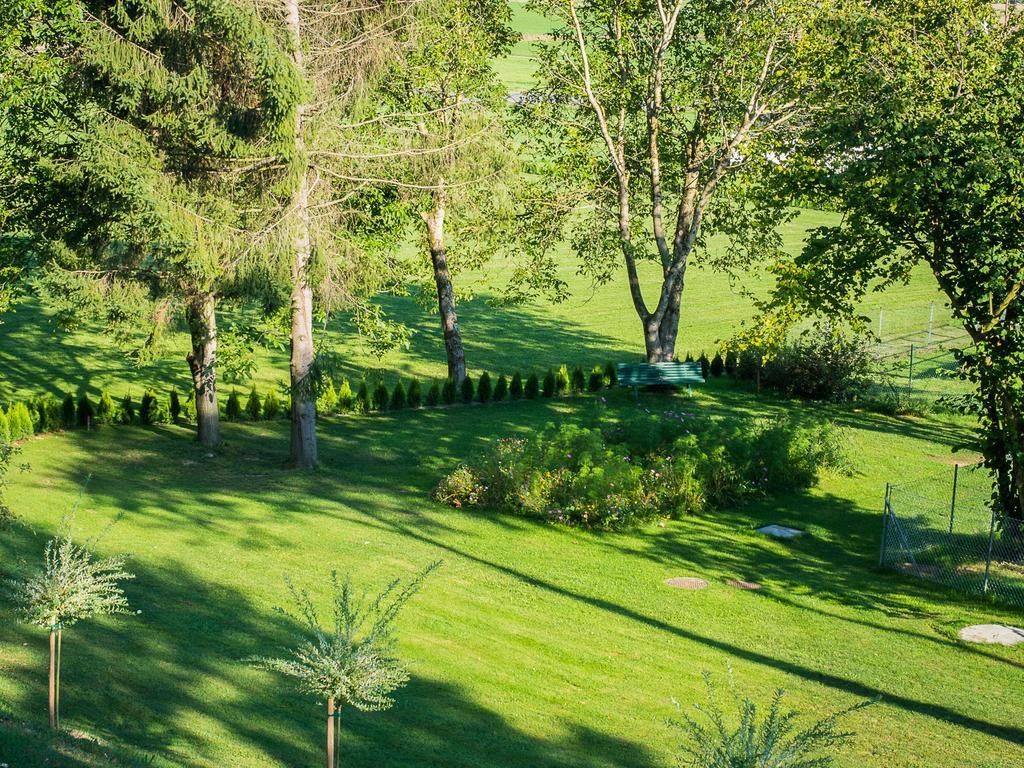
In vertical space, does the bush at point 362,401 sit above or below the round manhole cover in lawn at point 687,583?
above

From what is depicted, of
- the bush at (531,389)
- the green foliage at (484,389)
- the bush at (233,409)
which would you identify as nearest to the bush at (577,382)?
the bush at (531,389)

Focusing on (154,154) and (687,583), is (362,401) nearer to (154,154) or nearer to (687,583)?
(154,154)

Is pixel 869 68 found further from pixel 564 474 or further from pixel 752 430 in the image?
pixel 564 474

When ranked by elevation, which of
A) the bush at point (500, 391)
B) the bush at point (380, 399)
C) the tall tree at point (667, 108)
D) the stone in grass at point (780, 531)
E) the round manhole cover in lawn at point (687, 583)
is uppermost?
the tall tree at point (667, 108)

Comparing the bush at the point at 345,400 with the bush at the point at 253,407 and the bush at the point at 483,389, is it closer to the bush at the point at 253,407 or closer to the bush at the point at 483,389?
the bush at the point at 253,407

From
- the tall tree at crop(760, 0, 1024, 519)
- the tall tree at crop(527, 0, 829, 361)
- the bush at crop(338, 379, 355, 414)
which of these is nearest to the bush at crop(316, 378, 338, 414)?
the bush at crop(338, 379, 355, 414)

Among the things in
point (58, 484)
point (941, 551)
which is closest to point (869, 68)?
point (941, 551)
